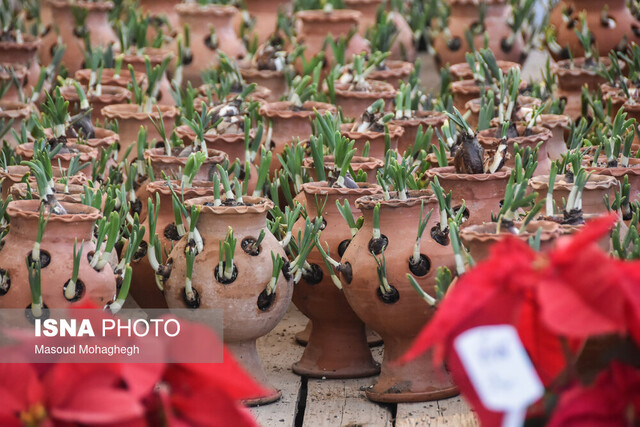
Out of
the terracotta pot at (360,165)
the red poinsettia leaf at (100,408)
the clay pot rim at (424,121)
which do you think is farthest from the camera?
the clay pot rim at (424,121)

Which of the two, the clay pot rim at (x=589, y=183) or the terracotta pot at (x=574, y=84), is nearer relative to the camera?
the clay pot rim at (x=589, y=183)

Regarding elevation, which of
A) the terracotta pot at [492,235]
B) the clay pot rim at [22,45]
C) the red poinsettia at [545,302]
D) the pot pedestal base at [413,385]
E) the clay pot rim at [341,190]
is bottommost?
the pot pedestal base at [413,385]

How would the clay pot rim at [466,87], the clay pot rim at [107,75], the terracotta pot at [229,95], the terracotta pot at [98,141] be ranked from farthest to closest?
the clay pot rim at [107,75]
the clay pot rim at [466,87]
the terracotta pot at [229,95]
the terracotta pot at [98,141]

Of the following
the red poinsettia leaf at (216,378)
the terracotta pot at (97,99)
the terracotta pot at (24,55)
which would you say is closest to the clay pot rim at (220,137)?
the terracotta pot at (97,99)

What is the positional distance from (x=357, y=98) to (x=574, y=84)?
81 centimetres

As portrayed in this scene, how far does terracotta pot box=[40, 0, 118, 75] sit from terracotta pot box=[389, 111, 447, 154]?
64.0 inches

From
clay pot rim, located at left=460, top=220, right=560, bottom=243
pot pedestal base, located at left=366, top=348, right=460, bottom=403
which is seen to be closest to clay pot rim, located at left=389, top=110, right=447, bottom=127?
pot pedestal base, located at left=366, top=348, right=460, bottom=403

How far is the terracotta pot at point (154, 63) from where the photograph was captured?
3.74 meters

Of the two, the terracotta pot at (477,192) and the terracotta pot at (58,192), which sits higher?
the terracotta pot at (477,192)

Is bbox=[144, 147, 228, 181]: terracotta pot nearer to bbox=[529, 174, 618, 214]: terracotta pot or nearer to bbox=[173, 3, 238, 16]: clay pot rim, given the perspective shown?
bbox=[529, 174, 618, 214]: terracotta pot

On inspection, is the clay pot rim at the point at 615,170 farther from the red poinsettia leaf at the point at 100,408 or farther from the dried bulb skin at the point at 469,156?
the red poinsettia leaf at the point at 100,408

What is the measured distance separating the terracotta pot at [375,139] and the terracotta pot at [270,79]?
86 cm

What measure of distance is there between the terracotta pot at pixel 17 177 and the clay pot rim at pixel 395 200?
70cm

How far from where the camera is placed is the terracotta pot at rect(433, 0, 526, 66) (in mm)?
4266
